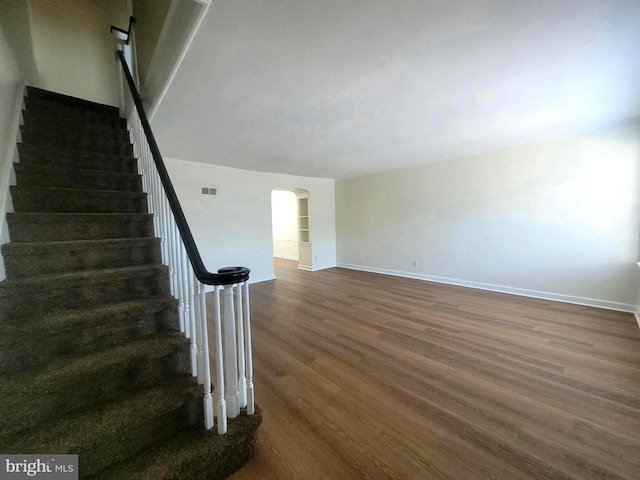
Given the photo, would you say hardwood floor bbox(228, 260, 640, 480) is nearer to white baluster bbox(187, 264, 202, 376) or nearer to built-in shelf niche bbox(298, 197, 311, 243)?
white baluster bbox(187, 264, 202, 376)

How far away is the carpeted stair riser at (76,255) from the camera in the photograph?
1479 millimetres

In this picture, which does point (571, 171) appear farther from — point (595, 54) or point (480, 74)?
point (480, 74)

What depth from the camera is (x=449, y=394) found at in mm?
1792

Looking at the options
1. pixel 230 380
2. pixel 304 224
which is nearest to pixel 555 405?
pixel 230 380

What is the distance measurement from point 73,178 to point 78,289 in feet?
4.00

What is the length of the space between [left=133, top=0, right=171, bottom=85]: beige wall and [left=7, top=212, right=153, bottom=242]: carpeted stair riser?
1533 mm

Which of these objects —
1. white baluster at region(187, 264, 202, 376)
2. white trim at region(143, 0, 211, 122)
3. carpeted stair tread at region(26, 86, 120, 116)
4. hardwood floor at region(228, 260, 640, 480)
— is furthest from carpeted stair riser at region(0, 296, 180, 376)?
carpeted stair tread at region(26, 86, 120, 116)

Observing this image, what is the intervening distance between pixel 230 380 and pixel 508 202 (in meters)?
4.74

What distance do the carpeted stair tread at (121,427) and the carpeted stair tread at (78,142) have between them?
2499 mm

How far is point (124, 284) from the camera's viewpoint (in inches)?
65.2

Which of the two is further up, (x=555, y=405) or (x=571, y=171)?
(x=571, y=171)

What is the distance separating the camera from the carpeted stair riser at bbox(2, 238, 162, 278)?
1.48 meters

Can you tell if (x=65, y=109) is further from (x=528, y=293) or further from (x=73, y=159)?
(x=528, y=293)

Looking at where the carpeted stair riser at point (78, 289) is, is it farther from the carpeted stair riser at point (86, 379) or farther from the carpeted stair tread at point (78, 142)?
the carpeted stair tread at point (78, 142)
